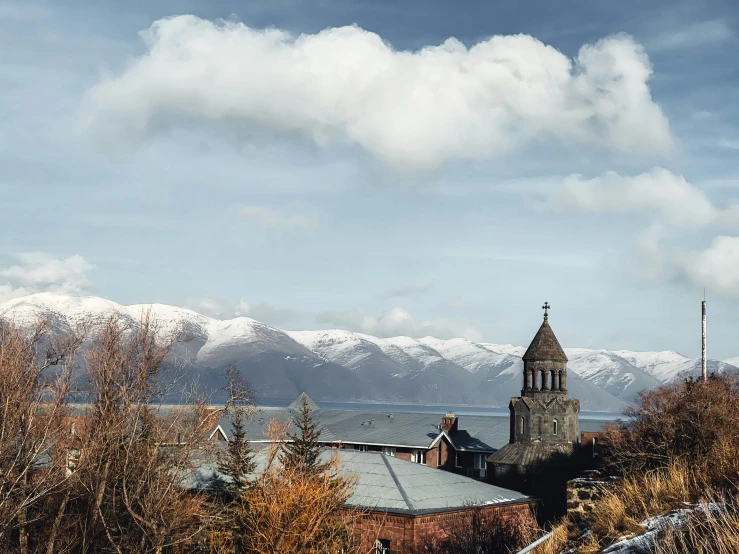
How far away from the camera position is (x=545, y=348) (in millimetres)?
56750

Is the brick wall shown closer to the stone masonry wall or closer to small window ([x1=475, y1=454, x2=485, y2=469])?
the stone masonry wall

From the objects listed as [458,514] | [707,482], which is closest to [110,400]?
[458,514]

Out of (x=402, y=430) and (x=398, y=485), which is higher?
(x=402, y=430)

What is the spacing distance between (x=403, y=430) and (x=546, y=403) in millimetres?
20140

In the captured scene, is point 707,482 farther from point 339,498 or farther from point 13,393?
point 13,393

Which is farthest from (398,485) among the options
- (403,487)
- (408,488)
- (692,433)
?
(692,433)

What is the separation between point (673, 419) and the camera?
21.5 metres

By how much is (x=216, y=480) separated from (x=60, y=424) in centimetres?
1316

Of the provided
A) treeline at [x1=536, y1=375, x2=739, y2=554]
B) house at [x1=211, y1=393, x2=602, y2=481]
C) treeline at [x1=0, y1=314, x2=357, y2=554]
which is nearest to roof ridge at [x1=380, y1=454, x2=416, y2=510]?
treeline at [x1=0, y1=314, x2=357, y2=554]

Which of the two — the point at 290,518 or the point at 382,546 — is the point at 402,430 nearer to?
the point at 382,546

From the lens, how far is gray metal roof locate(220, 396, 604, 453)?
69188mm

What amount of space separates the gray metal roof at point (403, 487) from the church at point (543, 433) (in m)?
11.9

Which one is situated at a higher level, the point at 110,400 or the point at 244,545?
the point at 110,400

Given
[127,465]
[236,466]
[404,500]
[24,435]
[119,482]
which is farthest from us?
[236,466]
